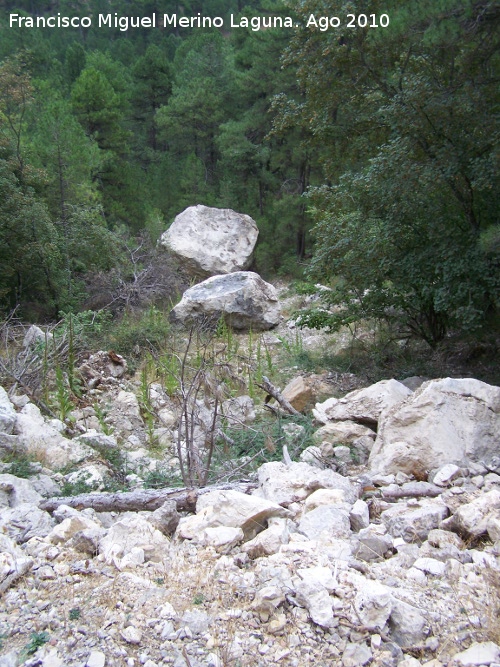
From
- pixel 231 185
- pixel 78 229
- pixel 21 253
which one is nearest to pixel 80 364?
pixel 21 253

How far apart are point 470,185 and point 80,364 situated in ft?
16.6

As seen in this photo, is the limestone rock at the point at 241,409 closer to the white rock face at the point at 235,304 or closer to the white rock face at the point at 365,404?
the white rock face at the point at 365,404

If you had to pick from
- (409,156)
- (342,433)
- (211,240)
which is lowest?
(342,433)

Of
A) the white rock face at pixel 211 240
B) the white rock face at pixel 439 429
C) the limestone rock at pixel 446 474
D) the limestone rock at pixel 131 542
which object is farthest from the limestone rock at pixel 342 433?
the white rock face at pixel 211 240

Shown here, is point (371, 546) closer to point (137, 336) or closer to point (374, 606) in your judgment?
point (374, 606)

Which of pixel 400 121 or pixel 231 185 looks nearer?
pixel 400 121

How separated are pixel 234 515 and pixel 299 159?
44.4 feet

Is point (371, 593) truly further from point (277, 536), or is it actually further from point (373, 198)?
point (373, 198)

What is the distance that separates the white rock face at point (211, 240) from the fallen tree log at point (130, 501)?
10.5 m

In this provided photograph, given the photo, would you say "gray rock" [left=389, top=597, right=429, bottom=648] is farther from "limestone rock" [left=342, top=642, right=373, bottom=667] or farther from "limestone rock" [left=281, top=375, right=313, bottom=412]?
"limestone rock" [left=281, top=375, right=313, bottom=412]

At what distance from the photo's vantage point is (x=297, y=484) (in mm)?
3664

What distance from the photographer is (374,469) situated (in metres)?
4.31

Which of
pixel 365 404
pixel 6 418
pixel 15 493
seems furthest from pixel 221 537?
pixel 365 404

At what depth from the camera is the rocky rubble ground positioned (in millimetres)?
2346
